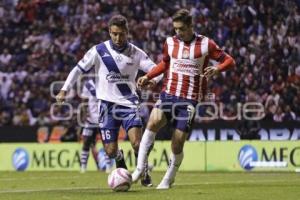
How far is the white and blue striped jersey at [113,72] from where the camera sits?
13.0 metres

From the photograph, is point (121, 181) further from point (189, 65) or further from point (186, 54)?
point (186, 54)

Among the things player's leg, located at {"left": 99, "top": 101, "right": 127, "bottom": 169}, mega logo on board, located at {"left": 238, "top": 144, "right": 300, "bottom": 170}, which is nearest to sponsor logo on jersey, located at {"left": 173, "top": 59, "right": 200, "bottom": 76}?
player's leg, located at {"left": 99, "top": 101, "right": 127, "bottom": 169}

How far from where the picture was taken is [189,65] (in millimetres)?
12352

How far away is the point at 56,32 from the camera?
2973 centimetres

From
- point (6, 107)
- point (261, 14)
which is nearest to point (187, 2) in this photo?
point (261, 14)

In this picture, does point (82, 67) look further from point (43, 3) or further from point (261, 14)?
point (43, 3)

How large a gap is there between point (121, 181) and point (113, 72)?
1.93 metres

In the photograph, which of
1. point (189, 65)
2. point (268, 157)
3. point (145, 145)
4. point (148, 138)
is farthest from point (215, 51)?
point (268, 157)

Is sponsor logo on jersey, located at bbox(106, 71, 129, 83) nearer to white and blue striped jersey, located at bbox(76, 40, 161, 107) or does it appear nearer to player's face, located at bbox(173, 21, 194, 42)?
white and blue striped jersey, located at bbox(76, 40, 161, 107)

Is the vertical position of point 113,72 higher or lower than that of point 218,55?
lower

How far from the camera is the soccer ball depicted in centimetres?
1195

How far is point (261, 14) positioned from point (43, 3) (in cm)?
894

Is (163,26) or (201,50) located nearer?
(201,50)

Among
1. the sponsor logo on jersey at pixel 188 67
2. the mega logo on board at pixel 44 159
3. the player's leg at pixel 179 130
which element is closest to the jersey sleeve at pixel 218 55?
the sponsor logo on jersey at pixel 188 67
